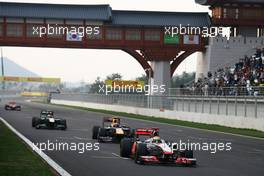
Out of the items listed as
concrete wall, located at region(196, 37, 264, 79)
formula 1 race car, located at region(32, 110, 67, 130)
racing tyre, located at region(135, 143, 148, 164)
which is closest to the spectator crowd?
concrete wall, located at region(196, 37, 264, 79)

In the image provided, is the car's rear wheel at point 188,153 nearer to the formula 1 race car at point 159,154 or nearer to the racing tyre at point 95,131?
the formula 1 race car at point 159,154

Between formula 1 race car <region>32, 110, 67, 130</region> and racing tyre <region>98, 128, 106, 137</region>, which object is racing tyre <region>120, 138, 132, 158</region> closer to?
racing tyre <region>98, 128, 106, 137</region>

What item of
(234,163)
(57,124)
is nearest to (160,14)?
(57,124)

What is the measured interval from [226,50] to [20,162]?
5338cm

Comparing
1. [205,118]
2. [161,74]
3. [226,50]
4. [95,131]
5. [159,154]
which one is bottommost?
[205,118]

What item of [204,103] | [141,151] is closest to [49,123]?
[141,151]

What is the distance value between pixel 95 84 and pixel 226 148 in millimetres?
167201

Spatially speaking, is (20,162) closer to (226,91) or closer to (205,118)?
(226,91)

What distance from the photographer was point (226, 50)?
70.3 metres

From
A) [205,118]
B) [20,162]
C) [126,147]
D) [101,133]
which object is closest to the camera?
[20,162]

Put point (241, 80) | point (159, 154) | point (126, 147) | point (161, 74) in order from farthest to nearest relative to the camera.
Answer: point (161, 74) → point (241, 80) → point (126, 147) → point (159, 154)

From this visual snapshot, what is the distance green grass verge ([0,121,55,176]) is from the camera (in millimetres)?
16094

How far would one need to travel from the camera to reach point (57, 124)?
37.7m

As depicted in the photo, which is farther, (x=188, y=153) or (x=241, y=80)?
(x=241, y=80)
